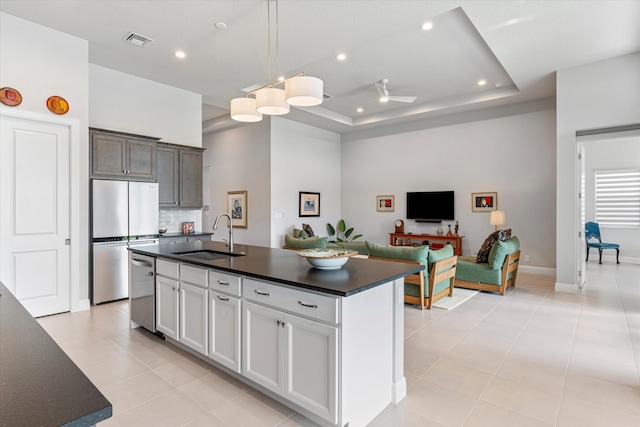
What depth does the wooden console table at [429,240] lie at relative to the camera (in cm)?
709

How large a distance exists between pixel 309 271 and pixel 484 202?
593 cm

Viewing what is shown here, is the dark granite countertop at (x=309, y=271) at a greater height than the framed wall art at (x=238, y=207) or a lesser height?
lesser

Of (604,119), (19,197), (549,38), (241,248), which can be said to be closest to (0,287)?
(241,248)

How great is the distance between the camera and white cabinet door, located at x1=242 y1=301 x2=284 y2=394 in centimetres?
211

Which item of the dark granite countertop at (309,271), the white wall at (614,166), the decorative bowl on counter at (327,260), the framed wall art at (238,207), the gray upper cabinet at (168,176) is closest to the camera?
the dark granite countertop at (309,271)

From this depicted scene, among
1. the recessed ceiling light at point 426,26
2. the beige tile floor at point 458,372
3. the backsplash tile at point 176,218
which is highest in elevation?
the recessed ceiling light at point 426,26

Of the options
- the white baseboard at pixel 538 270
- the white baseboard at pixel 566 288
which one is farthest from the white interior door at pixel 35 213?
the white baseboard at pixel 538 270

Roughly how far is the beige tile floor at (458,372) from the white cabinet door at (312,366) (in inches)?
9.0

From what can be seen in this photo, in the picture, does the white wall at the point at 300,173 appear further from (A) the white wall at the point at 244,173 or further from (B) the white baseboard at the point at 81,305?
(B) the white baseboard at the point at 81,305

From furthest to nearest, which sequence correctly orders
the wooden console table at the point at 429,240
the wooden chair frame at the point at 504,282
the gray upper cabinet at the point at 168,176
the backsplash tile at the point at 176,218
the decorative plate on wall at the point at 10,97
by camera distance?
the wooden console table at the point at 429,240 → the backsplash tile at the point at 176,218 → the gray upper cabinet at the point at 168,176 → the wooden chair frame at the point at 504,282 → the decorative plate on wall at the point at 10,97

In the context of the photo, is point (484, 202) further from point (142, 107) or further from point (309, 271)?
point (142, 107)

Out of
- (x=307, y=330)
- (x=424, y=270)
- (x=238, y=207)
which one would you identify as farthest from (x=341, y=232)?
(x=307, y=330)

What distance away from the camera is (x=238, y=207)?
817 centimetres

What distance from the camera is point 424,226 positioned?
7820 millimetres
